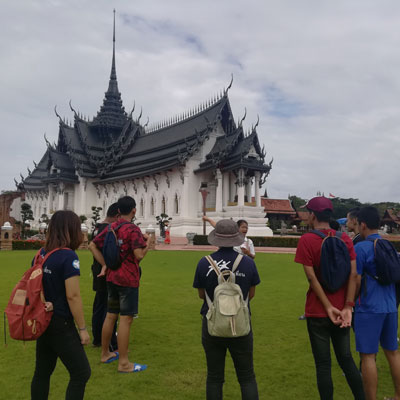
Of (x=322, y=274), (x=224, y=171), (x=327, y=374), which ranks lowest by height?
(x=327, y=374)

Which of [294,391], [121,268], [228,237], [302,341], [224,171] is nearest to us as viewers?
[228,237]

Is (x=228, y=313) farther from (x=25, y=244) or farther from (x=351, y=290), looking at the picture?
(x=25, y=244)

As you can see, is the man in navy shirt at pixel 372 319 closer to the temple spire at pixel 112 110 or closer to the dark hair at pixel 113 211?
the dark hair at pixel 113 211

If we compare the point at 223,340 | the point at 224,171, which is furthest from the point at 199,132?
the point at 223,340

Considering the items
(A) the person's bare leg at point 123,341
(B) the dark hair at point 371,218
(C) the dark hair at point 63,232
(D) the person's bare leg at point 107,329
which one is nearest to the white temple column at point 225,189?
(D) the person's bare leg at point 107,329

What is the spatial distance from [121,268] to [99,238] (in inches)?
22.9

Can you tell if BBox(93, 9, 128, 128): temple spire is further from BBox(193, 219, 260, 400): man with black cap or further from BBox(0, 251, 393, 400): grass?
BBox(193, 219, 260, 400): man with black cap

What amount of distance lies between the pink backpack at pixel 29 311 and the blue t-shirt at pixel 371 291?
2.48 meters

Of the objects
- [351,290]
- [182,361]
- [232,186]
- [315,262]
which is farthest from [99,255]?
[232,186]

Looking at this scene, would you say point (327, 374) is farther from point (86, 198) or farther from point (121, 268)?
point (86, 198)

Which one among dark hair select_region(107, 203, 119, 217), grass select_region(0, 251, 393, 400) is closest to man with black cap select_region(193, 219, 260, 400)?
grass select_region(0, 251, 393, 400)

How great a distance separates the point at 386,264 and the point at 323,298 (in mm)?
617

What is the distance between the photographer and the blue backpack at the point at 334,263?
3139 millimetres

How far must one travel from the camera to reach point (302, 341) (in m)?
5.33
